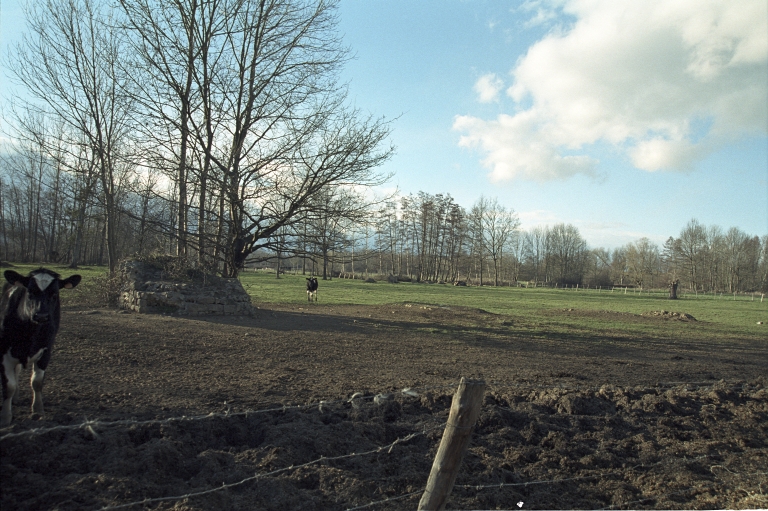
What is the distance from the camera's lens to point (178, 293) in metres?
13.3

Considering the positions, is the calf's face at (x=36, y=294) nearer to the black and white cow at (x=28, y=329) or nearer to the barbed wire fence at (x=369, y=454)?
the black and white cow at (x=28, y=329)

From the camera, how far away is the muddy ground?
3.72 meters

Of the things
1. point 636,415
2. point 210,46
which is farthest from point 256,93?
point 636,415

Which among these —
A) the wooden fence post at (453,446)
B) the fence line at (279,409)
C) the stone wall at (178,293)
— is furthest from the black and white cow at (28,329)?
the stone wall at (178,293)

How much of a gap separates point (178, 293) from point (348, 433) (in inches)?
400

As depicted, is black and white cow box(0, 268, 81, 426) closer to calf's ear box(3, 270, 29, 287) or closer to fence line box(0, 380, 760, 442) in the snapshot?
calf's ear box(3, 270, 29, 287)

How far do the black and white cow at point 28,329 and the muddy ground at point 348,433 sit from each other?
38cm

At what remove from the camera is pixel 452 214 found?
67312 millimetres

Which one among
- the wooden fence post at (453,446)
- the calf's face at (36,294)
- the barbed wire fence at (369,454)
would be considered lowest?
the barbed wire fence at (369,454)

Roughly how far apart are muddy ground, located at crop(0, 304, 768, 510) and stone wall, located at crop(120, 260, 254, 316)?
3403 millimetres

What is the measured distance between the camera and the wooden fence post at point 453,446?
10.1 ft

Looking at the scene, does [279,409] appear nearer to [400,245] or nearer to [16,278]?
[16,278]

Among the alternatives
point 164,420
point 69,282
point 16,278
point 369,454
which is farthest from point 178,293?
point 369,454

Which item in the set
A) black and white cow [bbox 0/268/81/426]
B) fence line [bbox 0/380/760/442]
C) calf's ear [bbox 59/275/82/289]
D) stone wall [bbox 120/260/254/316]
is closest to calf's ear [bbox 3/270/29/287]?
black and white cow [bbox 0/268/81/426]
